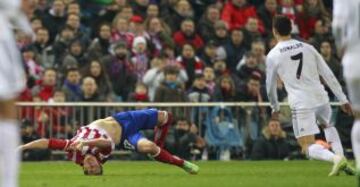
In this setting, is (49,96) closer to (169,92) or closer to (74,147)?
(169,92)

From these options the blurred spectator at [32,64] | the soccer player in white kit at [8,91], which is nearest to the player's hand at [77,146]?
the blurred spectator at [32,64]

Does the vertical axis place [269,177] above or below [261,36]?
below

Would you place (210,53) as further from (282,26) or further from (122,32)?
(282,26)

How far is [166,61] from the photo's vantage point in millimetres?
25328

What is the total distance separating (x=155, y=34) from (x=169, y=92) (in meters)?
2.10

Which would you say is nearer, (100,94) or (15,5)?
(15,5)

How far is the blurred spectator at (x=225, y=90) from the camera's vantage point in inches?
992

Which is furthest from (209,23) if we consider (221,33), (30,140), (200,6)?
(30,140)

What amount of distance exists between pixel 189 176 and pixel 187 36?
10018 millimetres

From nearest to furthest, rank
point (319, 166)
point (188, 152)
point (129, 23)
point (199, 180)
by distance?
point (199, 180) → point (319, 166) → point (188, 152) → point (129, 23)

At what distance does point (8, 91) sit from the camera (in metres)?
9.05

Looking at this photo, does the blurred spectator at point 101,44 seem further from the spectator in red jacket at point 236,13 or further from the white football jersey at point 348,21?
the white football jersey at point 348,21

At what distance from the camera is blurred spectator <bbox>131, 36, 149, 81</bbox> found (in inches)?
1005

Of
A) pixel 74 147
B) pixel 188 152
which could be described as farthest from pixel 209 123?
pixel 74 147
